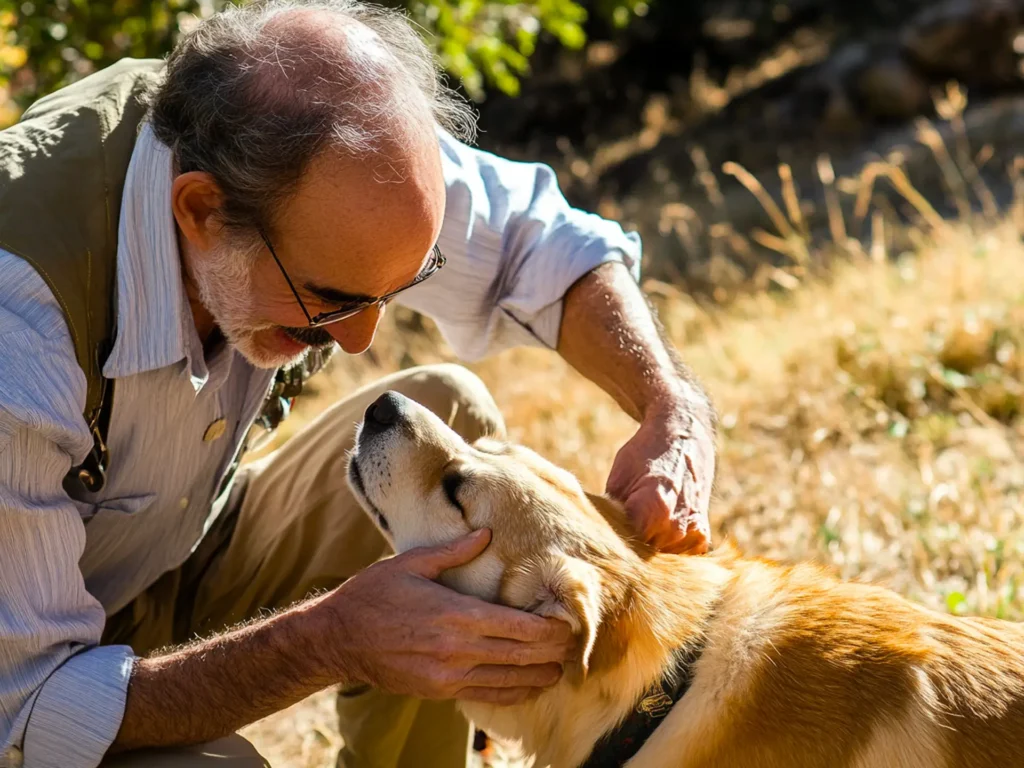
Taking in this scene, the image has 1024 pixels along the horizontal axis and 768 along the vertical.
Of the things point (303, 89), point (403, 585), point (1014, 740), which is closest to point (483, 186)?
point (303, 89)

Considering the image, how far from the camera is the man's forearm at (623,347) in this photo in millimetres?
3281

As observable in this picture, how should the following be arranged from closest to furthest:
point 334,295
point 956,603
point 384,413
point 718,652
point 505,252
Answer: point 718,652
point 334,295
point 384,413
point 505,252
point 956,603

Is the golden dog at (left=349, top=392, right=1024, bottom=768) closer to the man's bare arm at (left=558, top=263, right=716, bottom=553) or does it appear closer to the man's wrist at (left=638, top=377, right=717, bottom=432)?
the man's bare arm at (left=558, top=263, right=716, bottom=553)

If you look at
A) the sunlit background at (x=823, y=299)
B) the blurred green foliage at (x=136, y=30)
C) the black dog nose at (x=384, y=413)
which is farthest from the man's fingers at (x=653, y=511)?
the blurred green foliage at (x=136, y=30)

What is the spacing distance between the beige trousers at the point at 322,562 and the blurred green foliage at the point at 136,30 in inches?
121

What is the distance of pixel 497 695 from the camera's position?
2539 millimetres

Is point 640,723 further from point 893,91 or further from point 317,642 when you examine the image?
point 893,91

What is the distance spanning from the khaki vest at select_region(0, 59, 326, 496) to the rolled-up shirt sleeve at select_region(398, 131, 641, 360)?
3.19ft

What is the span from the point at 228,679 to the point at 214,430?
0.80m

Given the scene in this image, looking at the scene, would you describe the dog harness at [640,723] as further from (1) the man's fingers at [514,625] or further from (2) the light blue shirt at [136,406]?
(2) the light blue shirt at [136,406]

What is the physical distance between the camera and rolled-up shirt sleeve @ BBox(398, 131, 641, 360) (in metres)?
3.47

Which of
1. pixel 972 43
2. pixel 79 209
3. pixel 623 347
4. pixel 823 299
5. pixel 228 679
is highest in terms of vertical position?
pixel 79 209

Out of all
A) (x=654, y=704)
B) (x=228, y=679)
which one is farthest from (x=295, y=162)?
(x=654, y=704)

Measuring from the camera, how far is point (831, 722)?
255cm
